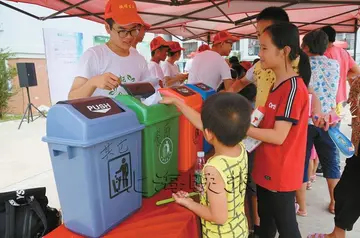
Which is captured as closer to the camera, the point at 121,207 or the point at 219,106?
the point at 219,106

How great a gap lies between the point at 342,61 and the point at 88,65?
2.59 metres

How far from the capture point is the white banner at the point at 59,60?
7035 mm

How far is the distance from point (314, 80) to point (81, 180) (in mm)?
Result: 2053

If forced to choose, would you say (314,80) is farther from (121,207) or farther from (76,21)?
(76,21)

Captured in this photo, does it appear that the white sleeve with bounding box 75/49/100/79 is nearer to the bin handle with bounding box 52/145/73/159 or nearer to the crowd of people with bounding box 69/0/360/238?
the crowd of people with bounding box 69/0/360/238

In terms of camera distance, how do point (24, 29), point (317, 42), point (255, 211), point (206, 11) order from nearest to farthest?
1. point (255, 211)
2. point (317, 42)
3. point (206, 11)
4. point (24, 29)

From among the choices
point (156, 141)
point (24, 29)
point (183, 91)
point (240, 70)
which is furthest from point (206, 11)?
point (24, 29)

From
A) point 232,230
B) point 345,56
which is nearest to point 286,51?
point 232,230

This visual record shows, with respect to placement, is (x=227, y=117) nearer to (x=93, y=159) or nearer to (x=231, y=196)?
(x=231, y=196)

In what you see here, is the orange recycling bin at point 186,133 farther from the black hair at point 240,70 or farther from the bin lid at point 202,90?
the black hair at point 240,70

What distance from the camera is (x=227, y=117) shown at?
0.95 metres

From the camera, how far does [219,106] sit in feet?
3.13

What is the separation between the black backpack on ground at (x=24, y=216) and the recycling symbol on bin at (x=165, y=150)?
60cm

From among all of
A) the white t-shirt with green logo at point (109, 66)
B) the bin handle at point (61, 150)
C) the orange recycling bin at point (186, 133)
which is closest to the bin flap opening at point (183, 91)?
the orange recycling bin at point (186, 133)
